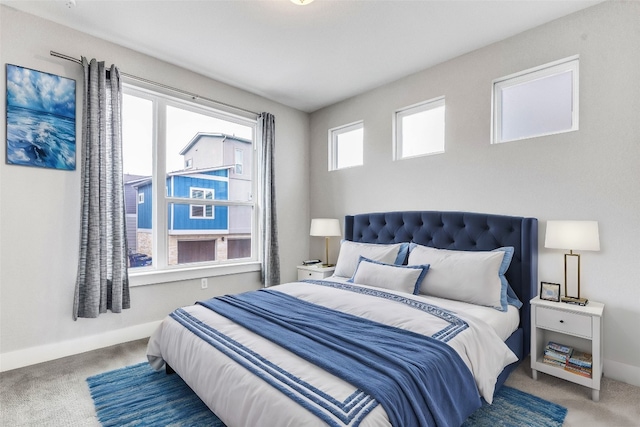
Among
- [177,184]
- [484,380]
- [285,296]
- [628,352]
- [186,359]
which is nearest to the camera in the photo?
[484,380]

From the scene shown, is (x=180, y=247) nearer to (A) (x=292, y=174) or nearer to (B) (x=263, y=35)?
(A) (x=292, y=174)

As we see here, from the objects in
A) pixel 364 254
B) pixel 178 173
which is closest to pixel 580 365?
pixel 364 254

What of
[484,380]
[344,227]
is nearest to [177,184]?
[344,227]

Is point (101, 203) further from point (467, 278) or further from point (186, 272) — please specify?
point (467, 278)

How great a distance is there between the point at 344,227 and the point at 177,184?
6.54 feet

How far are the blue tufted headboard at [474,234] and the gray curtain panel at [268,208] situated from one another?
3.53ft

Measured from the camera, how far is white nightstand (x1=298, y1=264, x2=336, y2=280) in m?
3.82

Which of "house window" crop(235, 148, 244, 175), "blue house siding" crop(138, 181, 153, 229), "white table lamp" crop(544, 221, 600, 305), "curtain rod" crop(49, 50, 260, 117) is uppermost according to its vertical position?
"curtain rod" crop(49, 50, 260, 117)

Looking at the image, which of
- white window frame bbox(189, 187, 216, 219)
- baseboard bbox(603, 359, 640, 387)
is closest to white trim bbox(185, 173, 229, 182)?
white window frame bbox(189, 187, 216, 219)

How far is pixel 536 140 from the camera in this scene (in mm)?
2600

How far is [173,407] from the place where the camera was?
74.9 inches

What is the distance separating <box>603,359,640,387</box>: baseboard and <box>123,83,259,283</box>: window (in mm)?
3476

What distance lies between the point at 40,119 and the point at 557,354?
171 inches

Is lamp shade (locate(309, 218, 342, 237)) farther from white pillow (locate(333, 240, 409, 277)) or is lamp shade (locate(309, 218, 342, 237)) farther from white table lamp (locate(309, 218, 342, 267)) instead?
white pillow (locate(333, 240, 409, 277))
